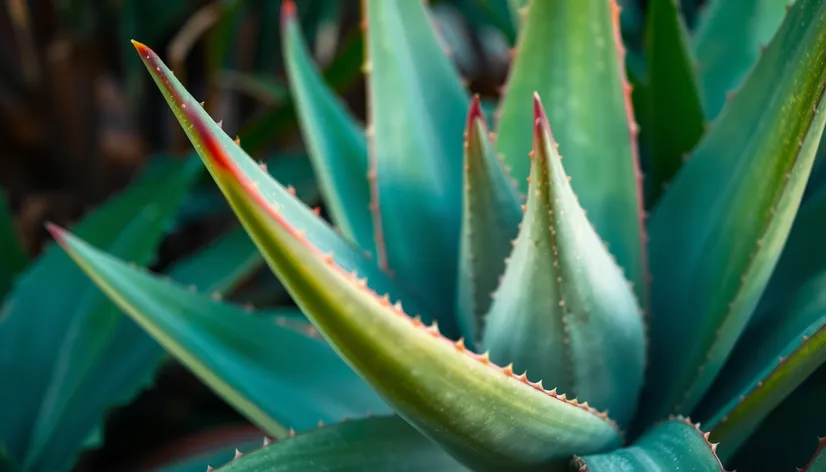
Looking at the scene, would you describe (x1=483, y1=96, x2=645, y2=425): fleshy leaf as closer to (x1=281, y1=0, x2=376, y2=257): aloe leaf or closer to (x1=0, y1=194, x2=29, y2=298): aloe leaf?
(x1=281, y1=0, x2=376, y2=257): aloe leaf

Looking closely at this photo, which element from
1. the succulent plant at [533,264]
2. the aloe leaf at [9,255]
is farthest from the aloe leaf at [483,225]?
the aloe leaf at [9,255]

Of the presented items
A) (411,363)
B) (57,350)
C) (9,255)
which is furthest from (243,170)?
(9,255)

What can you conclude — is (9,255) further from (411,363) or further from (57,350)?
(411,363)

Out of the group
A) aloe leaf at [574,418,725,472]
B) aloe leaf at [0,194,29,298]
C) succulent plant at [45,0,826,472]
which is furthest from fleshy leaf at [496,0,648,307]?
aloe leaf at [0,194,29,298]

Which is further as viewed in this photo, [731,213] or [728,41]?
[728,41]

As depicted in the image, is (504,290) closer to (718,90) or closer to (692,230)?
(692,230)

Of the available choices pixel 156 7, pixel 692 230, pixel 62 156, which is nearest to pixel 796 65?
pixel 692 230
